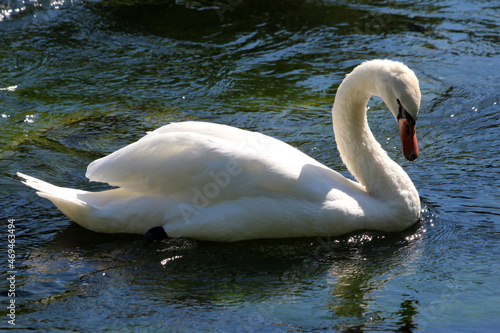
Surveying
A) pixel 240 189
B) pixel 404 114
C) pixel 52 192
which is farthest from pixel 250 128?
pixel 52 192

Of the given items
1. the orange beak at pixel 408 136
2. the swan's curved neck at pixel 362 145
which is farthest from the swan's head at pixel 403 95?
the swan's curved neck at pixel 362 145

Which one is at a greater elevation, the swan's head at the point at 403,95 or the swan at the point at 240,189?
the swan's head at the point at 403,95

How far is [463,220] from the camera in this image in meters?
6.51

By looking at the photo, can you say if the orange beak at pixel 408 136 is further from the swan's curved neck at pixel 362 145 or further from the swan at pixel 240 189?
the swan's curved neck at pixel 362 145

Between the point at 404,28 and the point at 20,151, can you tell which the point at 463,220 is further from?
the point at 404,28

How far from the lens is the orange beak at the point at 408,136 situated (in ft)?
20.0

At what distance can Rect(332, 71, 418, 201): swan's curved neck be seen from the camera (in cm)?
641

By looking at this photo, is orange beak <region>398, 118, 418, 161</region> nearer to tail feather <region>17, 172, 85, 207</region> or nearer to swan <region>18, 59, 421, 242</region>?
swan <region>18, 59, 421, 242</region>

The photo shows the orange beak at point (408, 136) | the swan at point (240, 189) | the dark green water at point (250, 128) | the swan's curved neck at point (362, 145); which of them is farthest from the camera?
the swan's curved neck at point (362, 145)

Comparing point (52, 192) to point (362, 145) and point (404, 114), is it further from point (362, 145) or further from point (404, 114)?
point (404, 114)

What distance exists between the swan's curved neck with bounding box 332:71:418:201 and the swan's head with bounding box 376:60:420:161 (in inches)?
5.9

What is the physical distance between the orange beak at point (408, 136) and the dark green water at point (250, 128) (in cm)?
73

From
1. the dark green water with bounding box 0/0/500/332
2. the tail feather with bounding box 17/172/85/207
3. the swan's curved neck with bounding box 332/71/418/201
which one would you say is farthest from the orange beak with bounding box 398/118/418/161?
the tail feather with bounding box 17/172/85/207

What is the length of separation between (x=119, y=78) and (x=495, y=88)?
17.4 ft
